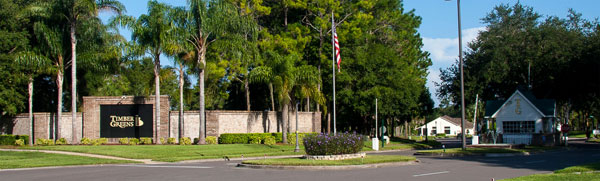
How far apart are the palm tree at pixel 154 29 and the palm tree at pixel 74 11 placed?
54.1 inches

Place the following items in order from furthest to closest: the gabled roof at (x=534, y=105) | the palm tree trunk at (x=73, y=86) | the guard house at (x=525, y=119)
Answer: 1. the gabled roof at (x=534, y=105)
2. the guard house at (x=525, y=119)
3. the palm tree trunk at (x=73, y=86)

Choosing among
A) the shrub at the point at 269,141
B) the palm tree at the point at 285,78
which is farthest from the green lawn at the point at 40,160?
the palm tree at the point at 285,78

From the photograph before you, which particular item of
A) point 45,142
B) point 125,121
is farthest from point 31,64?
point 125,121

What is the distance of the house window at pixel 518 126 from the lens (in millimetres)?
50000

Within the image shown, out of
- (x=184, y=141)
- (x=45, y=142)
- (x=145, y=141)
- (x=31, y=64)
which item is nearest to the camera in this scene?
(x=184, y=141)

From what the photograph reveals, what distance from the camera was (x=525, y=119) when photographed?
1975 inches

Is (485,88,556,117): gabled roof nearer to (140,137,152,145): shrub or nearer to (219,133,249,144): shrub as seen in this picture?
(219,133,249,144): shrub

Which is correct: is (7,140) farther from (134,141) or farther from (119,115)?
(134,141)

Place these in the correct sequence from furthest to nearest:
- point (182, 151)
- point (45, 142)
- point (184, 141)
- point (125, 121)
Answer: point (125, 121) → point (45, 142) → point (184, 141) → point (182, 151)

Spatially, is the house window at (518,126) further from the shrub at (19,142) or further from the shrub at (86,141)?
the shrub at (19,142)

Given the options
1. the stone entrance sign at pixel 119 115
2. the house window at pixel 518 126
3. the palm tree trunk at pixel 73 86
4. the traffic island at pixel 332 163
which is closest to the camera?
the traffic island at pixel 332 163

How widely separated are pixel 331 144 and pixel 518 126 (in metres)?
30.9

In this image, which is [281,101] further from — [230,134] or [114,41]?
[114,41]

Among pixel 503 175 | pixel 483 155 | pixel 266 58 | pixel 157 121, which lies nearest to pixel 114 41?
pixel 157 121
